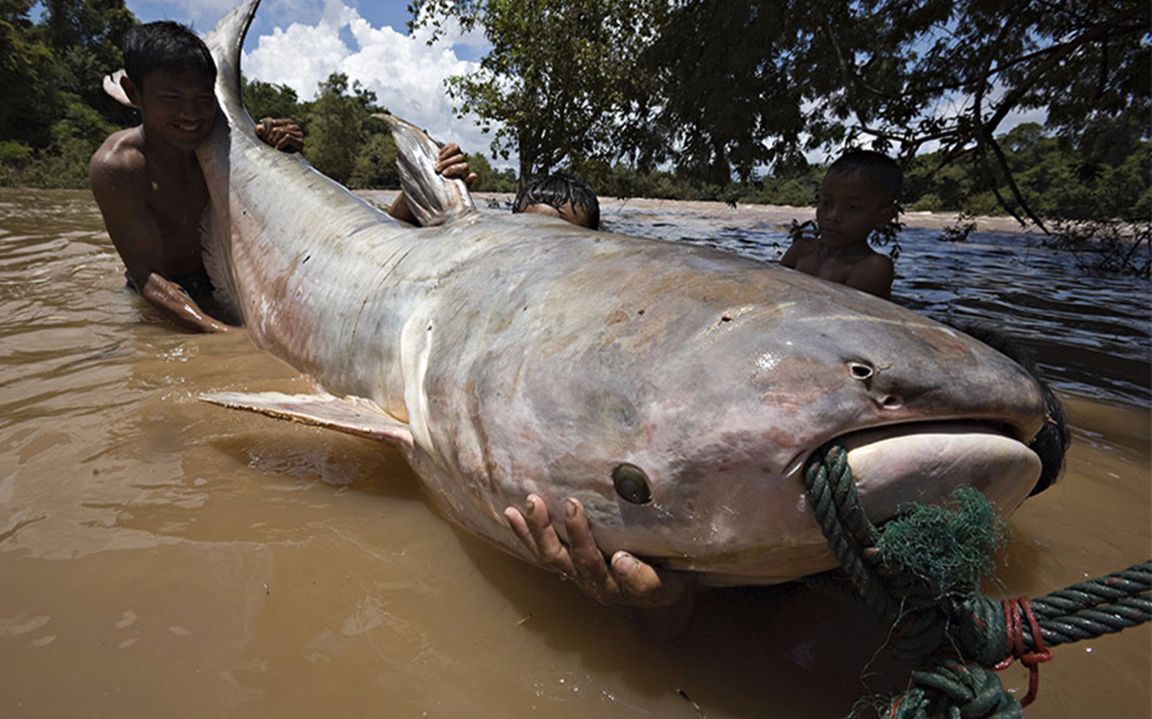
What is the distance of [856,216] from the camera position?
310 cm

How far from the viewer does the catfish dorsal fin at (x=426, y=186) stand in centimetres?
245

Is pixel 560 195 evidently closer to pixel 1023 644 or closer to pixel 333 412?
pixel 333 412

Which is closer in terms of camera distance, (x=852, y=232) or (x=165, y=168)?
(x=852, y=232)

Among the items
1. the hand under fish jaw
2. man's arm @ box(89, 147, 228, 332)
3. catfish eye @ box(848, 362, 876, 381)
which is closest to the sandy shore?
man's arm @ box(89, 147, 228, 332)

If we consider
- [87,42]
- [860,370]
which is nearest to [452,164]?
[860,370]

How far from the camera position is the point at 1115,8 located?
4.89m

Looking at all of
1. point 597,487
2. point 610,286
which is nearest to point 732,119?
point 610,286

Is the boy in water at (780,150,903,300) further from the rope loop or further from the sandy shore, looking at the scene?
the sandy shore

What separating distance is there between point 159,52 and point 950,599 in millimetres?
4011

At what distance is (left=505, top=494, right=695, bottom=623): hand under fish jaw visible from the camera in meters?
1.12

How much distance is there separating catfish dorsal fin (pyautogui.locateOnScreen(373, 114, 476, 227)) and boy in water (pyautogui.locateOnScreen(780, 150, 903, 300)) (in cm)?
189

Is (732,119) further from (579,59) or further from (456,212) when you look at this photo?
(579,59)

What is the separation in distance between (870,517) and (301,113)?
6801cm

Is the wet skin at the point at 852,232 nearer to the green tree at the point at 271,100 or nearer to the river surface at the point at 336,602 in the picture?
the river surface at the point at 336,602
